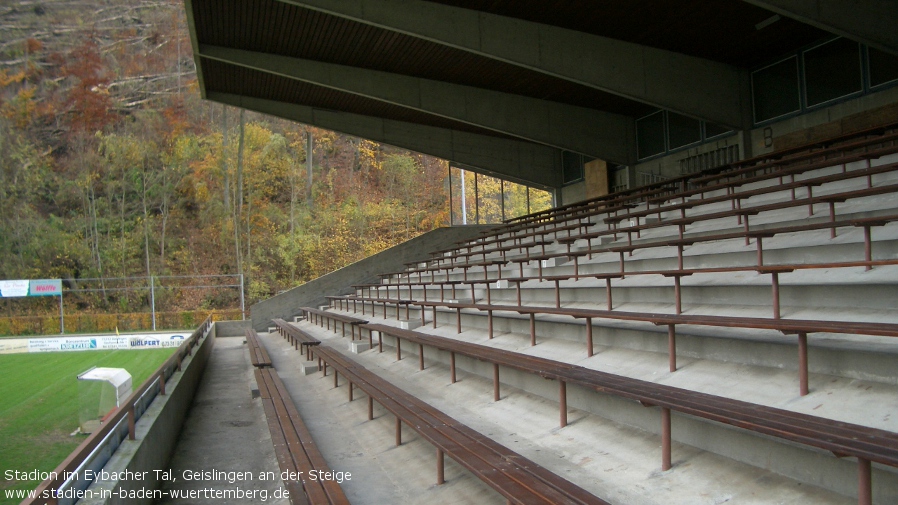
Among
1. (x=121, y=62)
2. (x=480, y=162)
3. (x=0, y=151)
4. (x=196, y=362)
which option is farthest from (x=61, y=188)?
(x=196, y=362)

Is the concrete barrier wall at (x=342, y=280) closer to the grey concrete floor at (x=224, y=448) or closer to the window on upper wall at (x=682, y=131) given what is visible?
the window on upper wall at (x=682, y=131)

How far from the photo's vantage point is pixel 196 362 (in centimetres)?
1015

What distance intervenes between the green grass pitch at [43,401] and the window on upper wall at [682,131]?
12.8m

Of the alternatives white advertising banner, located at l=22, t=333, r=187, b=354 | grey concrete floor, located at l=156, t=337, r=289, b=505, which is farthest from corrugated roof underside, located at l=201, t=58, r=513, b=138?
white advertising banner, located at l=22, t=333, r=187, b=354

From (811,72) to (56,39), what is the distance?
4396cm

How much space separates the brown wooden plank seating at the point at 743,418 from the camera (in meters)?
2.40

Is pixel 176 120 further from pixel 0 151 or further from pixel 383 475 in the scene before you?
pixel 383 475

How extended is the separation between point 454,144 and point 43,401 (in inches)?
496

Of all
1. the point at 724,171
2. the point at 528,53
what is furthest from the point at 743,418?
the point at 528,53

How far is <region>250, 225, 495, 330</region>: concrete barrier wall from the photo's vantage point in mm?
20594

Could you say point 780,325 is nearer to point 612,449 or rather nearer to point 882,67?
point 612,449

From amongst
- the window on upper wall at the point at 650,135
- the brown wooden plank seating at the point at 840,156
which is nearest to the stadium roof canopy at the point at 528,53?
the window on upper wall at the point at 650,135

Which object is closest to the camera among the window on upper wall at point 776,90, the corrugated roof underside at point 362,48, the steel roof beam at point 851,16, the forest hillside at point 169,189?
the steel roof beam at point 851,16

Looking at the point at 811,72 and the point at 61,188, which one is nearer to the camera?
the point at 811,72
